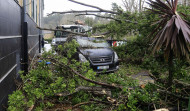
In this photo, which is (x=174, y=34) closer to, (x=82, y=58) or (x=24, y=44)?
(x=24, y=44)

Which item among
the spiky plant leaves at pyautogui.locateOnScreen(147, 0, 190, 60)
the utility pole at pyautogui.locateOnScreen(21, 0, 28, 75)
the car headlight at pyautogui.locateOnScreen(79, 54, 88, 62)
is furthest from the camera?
the car headlight at pyautogui.locateOnScreen(79, 54, 88, 62)

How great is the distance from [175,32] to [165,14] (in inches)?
24.7

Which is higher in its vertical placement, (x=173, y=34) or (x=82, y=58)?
(x=173, y=34)

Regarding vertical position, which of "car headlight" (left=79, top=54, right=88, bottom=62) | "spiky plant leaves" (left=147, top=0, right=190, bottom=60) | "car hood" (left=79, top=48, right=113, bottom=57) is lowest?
"car headlight" (left=79, top=54, right=88, bottom=62)

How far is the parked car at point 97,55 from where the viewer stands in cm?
806

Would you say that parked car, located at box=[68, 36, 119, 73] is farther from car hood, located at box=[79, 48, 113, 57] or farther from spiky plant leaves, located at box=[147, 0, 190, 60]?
spiky plant leaves, located at box=[147, 0, 190, 60]

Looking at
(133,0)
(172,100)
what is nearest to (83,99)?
(172,100)

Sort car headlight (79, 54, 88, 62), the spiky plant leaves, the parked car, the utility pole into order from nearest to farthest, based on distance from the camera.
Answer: the spiky plant leaves, the utility pole, car headlight (79, 54, 88, 62), the parked car

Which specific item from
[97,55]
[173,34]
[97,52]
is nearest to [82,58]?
[97,55]

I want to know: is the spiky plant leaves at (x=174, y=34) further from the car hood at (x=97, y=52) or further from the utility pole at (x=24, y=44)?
the car hood at (x=97, y=52)

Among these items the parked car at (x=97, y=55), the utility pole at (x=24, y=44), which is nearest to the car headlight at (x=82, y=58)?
the parked car at (x=97, y=55)

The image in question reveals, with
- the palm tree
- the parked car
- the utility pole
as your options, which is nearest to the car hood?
the parked car

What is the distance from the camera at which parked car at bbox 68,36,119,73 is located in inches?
317

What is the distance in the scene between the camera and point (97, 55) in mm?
8367
